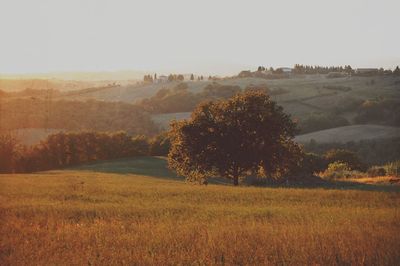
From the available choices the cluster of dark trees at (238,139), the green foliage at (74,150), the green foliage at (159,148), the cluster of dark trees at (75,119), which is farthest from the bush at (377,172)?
the cluster of dark trees at (75,119)

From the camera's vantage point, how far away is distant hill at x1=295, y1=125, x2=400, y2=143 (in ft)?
452

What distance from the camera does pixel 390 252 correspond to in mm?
11953

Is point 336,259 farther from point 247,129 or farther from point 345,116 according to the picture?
point 345,116

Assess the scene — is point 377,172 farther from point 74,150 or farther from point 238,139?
point 74,150

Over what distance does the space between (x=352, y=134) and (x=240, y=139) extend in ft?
326

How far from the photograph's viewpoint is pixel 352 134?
142 m

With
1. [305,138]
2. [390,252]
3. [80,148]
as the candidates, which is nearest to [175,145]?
[390,252]

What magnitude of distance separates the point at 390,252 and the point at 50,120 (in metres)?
181

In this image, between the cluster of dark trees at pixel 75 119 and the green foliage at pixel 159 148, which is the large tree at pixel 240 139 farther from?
the cluster of dark trees at pixel 75 119

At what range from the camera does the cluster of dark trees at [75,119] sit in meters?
174

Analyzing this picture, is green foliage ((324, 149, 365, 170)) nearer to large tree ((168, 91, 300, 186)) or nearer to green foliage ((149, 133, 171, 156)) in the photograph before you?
green foliage ((149, 133, 171, 156))

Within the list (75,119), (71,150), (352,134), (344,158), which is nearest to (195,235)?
(344,158)

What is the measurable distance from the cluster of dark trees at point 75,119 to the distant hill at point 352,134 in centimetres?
5347

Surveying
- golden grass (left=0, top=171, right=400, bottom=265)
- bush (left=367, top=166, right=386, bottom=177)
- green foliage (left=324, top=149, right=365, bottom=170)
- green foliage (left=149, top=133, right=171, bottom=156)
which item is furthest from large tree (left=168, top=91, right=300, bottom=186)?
green foliage (left=149, top=133, right=171, bottom=156)
